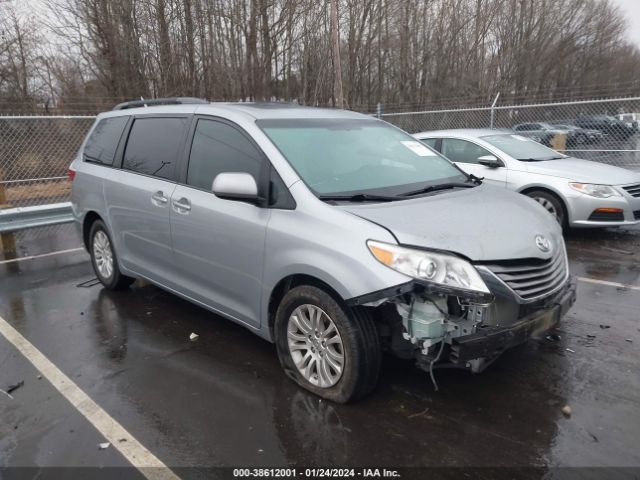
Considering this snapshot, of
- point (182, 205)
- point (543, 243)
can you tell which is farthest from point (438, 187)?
point (182, 205)

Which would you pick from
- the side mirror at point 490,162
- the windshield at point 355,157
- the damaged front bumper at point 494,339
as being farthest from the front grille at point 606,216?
the damaged front bumper at point 494,339

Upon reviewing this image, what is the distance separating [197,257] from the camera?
397cm

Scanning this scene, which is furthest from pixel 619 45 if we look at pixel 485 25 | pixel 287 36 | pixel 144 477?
pixel 144 477

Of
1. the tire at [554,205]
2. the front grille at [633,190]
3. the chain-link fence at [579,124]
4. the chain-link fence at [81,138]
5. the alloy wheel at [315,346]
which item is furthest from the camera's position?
the chain-link fence at [579,124]

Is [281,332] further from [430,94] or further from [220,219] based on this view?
[430,94]

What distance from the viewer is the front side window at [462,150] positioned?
790cm

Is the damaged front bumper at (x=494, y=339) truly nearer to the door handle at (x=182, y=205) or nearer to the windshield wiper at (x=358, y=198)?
the windshield wiper at (x=358, y=198)

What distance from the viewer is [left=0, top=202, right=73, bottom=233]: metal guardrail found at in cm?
714

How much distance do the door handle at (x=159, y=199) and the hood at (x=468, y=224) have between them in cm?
179

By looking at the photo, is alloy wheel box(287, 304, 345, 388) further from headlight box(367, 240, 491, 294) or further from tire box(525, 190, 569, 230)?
tire box(525, 190, 569, 230)

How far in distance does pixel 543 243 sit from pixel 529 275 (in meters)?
0.30

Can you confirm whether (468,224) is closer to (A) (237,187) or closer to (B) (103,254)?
(A) (237,187)

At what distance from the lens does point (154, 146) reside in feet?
15.1

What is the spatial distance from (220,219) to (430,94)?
3015cm
